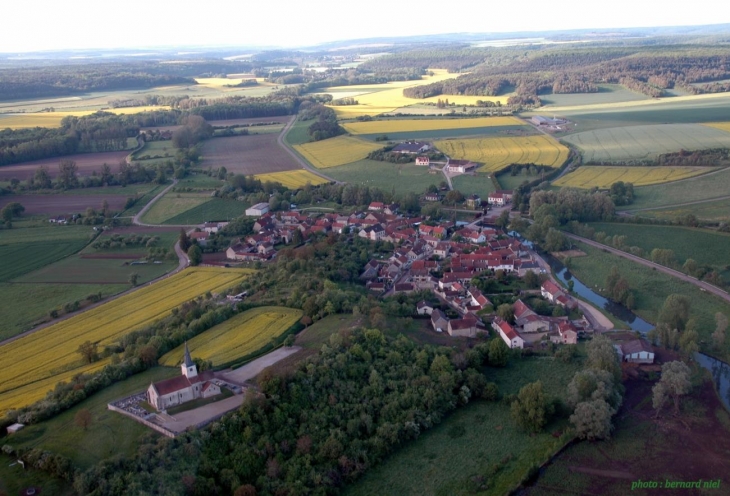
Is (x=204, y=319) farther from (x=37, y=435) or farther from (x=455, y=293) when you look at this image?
(x=455, y=293)

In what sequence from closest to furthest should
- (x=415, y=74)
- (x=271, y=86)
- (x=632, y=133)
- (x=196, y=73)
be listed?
1. (x=632, y=133)
2. (x=271, y=86)
3. (x=415, y=74)
4. (x=196, y=73)

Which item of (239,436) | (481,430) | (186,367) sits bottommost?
(481,430)

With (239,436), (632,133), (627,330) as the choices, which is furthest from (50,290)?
(632,133)

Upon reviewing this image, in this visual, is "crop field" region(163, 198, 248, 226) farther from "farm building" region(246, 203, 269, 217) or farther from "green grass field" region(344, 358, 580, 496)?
"green grass field" region(344, 358, 580, 496)

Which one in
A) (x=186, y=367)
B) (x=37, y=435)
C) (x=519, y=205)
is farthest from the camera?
(x=519, y=205)

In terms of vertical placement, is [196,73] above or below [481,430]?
above

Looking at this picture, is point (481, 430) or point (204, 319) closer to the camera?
point (481, 430)
